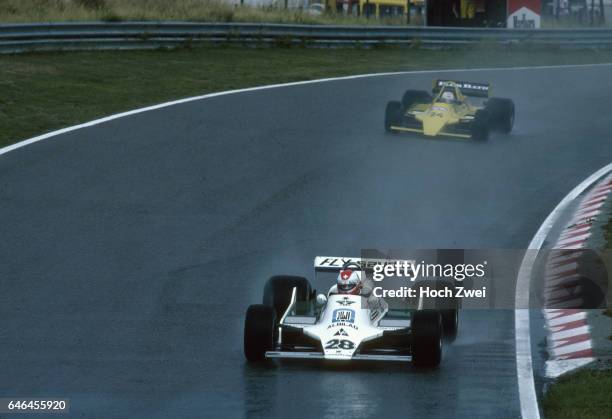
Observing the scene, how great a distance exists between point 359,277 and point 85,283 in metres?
3.81

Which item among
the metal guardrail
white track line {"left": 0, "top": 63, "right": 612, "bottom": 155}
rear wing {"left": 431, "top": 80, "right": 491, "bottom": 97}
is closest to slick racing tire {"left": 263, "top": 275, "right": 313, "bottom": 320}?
white track line {"left": 0, "top": 63, "right": 612, "bottom": 155}

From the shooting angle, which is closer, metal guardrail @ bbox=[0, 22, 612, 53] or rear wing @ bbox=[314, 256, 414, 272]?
rear wing @ bbox=[314, 256, 414, 272]

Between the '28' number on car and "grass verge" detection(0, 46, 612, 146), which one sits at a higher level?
"grass verge" detection(0, 46, 612, 146)

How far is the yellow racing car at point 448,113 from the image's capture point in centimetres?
2492

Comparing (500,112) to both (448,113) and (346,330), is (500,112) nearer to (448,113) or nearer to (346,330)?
(448,113)

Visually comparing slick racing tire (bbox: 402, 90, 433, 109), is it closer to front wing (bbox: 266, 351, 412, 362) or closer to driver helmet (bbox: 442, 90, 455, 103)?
Result: driver helmet (bbox: 442, 90, 455, 103)

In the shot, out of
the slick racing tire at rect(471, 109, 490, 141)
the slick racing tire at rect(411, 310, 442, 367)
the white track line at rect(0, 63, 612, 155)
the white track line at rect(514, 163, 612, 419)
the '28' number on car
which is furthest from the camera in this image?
the slick racing tire at rect(471, 109, 490, 141)

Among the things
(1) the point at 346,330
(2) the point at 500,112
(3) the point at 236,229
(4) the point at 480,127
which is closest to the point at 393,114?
(4) the point at 480,127

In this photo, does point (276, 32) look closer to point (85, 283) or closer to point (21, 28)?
point (21, 28)

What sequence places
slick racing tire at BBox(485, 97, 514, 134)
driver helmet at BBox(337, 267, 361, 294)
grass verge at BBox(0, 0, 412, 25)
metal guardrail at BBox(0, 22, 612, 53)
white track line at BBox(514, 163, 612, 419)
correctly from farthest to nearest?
grass verge at BBox(0, 0, 412, 25) → metal guardrail at BBox(0, 22, 612, 53) → slick racing tire at BBox(485, 97, 514, 134) → driver helmet at BBox(337, 267, 361, 294) → white track line at BBox(514, 163, 612, 419)

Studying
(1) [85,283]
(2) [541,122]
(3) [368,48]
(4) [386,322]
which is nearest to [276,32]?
(3) [368,48]

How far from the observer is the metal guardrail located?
3203cm

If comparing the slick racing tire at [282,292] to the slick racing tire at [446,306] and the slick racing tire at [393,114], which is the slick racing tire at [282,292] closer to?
the slick racing tire at [446,306]

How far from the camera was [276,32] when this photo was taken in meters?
36.7
